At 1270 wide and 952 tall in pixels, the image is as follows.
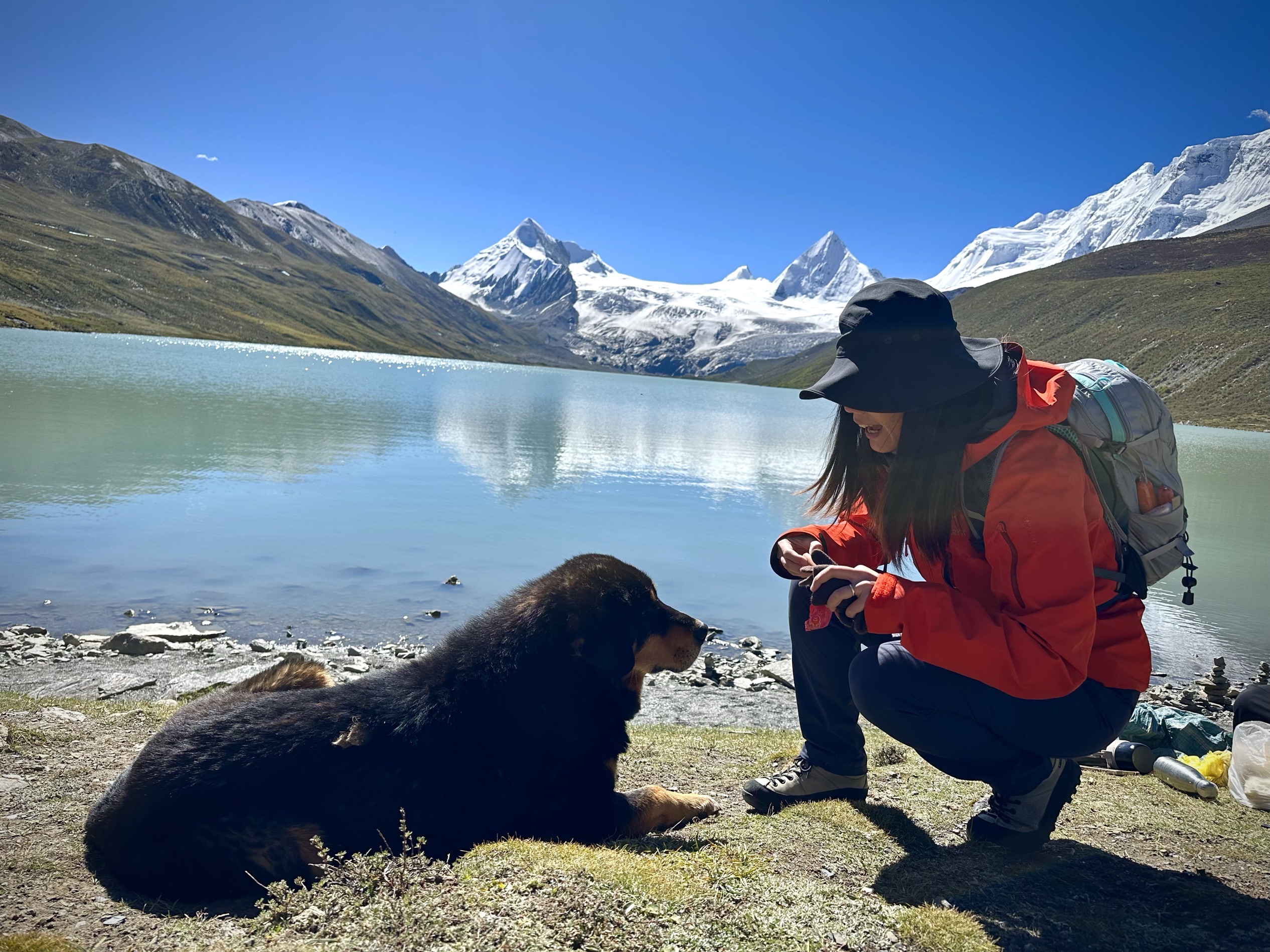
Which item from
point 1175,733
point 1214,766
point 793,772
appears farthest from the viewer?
point 1175,733

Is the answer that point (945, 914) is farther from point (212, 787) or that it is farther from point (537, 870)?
point (212, 787)

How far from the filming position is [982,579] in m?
4.22

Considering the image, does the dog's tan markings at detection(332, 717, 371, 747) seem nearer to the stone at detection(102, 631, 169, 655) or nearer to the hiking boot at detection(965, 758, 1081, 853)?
the hiking boot at detection(965, 758, 1081, 853)

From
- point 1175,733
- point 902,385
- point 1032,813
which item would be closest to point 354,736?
point 902,385

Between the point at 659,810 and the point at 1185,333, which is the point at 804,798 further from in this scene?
the point at 1185,333

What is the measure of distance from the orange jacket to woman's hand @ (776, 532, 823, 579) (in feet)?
3.12

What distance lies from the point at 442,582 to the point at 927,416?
12.9 m

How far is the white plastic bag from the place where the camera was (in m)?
5.73

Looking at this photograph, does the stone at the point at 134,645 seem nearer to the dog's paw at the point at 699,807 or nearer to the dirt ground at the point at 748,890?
the dirt ground at the point at 748,890

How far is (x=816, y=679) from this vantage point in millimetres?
5398

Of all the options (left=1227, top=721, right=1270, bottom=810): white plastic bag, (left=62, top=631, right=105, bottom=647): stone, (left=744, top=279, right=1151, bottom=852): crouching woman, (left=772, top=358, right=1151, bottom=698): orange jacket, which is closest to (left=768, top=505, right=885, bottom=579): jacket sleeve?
(left=744, top=279, right=1151, bottom=852): crouching woman

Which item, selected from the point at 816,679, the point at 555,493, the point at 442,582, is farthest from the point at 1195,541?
the point at 816,679

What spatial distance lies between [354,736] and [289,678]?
1717mm

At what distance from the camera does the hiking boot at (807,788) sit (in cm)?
551
